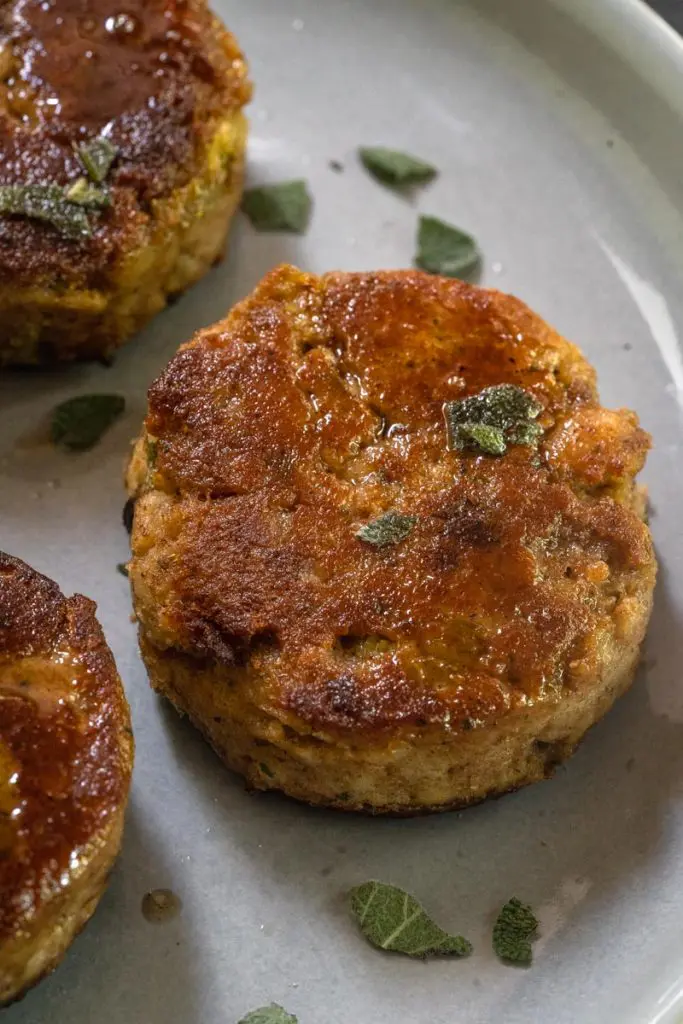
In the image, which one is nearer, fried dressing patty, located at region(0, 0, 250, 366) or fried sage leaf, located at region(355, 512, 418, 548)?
fried sage leaf, located at region(355, 512, 418, 548)

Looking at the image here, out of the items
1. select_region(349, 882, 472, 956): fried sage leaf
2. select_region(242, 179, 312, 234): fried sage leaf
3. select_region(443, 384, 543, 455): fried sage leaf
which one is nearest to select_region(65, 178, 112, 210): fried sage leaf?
select_region(242, 179, 312, 234): fried sage leaf

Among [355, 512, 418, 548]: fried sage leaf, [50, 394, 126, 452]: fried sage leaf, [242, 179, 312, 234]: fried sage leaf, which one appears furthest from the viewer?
[242, 179, 312, 234]: fried sage leaf

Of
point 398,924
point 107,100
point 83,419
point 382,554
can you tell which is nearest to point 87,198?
point 107,100

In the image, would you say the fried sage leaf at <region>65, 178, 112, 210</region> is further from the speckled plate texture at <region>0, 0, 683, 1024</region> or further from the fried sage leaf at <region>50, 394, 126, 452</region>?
the fried sage leaf at <region>50, 394, 126, 452</region>

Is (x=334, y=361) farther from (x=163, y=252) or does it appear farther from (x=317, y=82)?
(x=317, y=82)

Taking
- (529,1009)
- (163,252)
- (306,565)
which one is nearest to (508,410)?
(306,565)

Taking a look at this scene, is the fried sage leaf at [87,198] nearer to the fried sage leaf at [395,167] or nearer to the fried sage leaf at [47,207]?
the fried sage leaf at [47,207]
